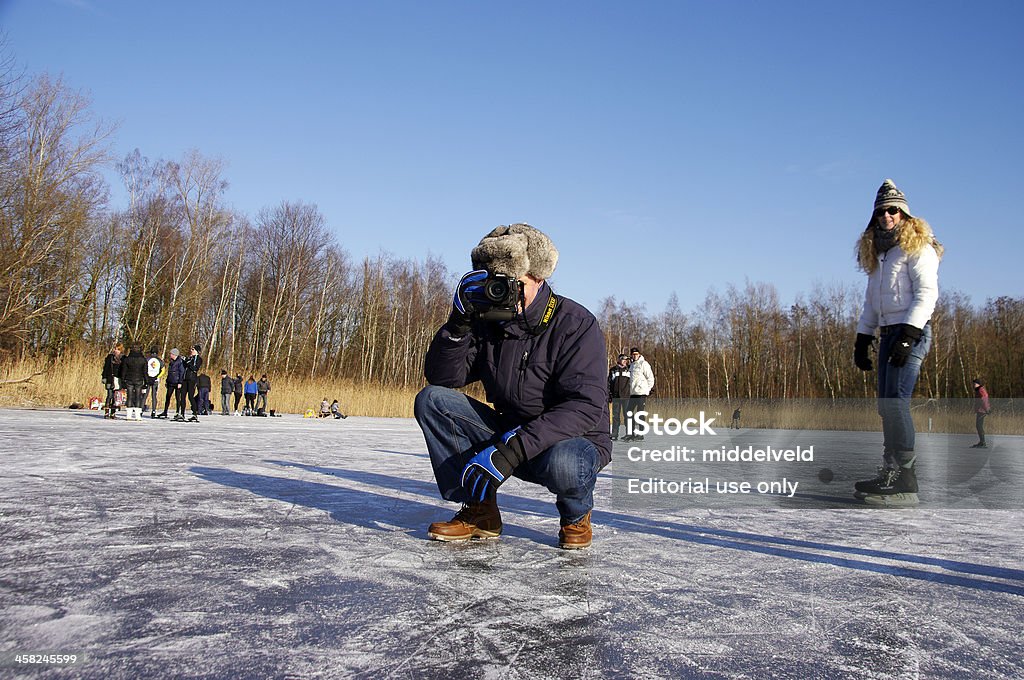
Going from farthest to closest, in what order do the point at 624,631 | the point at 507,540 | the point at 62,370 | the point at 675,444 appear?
the point at 62,370
the point at 675,444
the point at 507,540
the point at 624,631

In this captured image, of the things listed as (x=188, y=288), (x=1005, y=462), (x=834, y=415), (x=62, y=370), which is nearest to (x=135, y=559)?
(x=834, y=415)

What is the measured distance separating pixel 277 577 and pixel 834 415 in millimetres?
3407

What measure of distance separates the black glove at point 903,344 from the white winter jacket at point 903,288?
0.03 metres

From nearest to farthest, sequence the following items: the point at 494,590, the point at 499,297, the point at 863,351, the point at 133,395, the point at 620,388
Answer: the point at 494,590 < the point at 499,297 < the point at 863,351 < the point at 620,388 < the point at 133,395

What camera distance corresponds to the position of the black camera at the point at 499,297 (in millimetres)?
2527

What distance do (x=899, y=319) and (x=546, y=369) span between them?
2313mm

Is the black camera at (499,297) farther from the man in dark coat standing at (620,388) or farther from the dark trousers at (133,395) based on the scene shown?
the dark trousers at (133,395)

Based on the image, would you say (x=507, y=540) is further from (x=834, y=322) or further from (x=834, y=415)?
(x=834, y=322)

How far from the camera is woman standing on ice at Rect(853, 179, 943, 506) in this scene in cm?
372

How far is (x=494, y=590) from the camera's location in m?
1.99

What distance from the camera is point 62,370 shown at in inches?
723

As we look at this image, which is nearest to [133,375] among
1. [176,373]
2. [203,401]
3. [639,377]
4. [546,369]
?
[176,373]

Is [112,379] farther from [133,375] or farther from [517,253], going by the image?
[517,253]

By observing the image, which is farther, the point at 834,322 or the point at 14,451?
the point at 834,322
